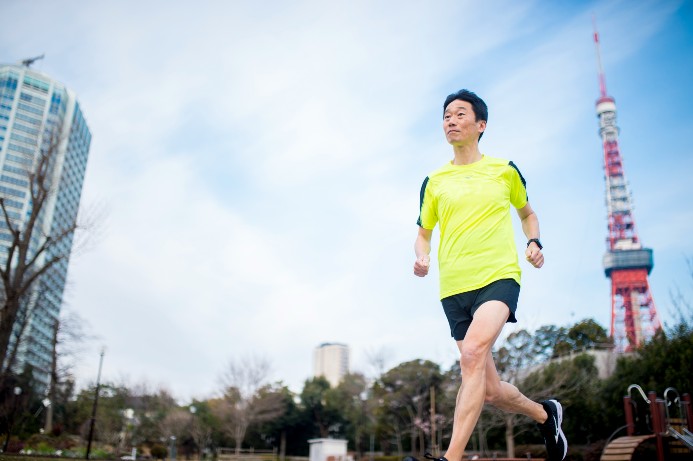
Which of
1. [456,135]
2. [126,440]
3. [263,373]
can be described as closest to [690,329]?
[456,135]

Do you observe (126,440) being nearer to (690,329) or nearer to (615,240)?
(690,329)

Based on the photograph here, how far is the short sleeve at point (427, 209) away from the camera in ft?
11.1

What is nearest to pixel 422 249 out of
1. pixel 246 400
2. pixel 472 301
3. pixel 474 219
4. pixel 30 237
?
pixel 474 219

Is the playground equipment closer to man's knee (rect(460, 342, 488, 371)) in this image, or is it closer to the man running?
the man running

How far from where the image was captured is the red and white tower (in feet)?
165

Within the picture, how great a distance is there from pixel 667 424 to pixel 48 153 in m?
20.3

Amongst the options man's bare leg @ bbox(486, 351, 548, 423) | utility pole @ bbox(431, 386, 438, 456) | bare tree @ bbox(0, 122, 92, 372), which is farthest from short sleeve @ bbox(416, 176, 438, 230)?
utility pole @ bbox(431, 386, 438, 456)

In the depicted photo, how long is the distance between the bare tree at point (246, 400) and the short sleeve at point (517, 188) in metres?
37.1

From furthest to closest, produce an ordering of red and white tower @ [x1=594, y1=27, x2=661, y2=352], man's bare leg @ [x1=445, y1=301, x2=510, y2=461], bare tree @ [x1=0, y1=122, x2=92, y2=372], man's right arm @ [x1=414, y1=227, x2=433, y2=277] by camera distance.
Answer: red and white tower @ [x1=594, y1=27, x2=661, y2=352], bare tree @ [x1=0, y1=122, x2=92, y2=372], man's right arm @ [x1=414, y1=227, x2=433, y2=277], man's bare leg @ [x1=445, y1=301, x2=510, y2=461]

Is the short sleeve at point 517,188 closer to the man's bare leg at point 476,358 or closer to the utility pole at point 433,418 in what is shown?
the man's bare leg at point 476,358

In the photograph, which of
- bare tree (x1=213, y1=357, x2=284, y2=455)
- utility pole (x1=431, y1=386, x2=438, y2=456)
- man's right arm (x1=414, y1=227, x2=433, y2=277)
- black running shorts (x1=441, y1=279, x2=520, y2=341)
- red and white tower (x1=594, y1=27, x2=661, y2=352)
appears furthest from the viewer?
red and white tower (x1=594, y1=27, x2=661, y2=352)

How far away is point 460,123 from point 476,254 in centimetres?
86

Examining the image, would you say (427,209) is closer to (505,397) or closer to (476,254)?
(476,254)

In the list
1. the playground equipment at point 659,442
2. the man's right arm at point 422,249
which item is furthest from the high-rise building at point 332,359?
the man's right arm at point 422,249
